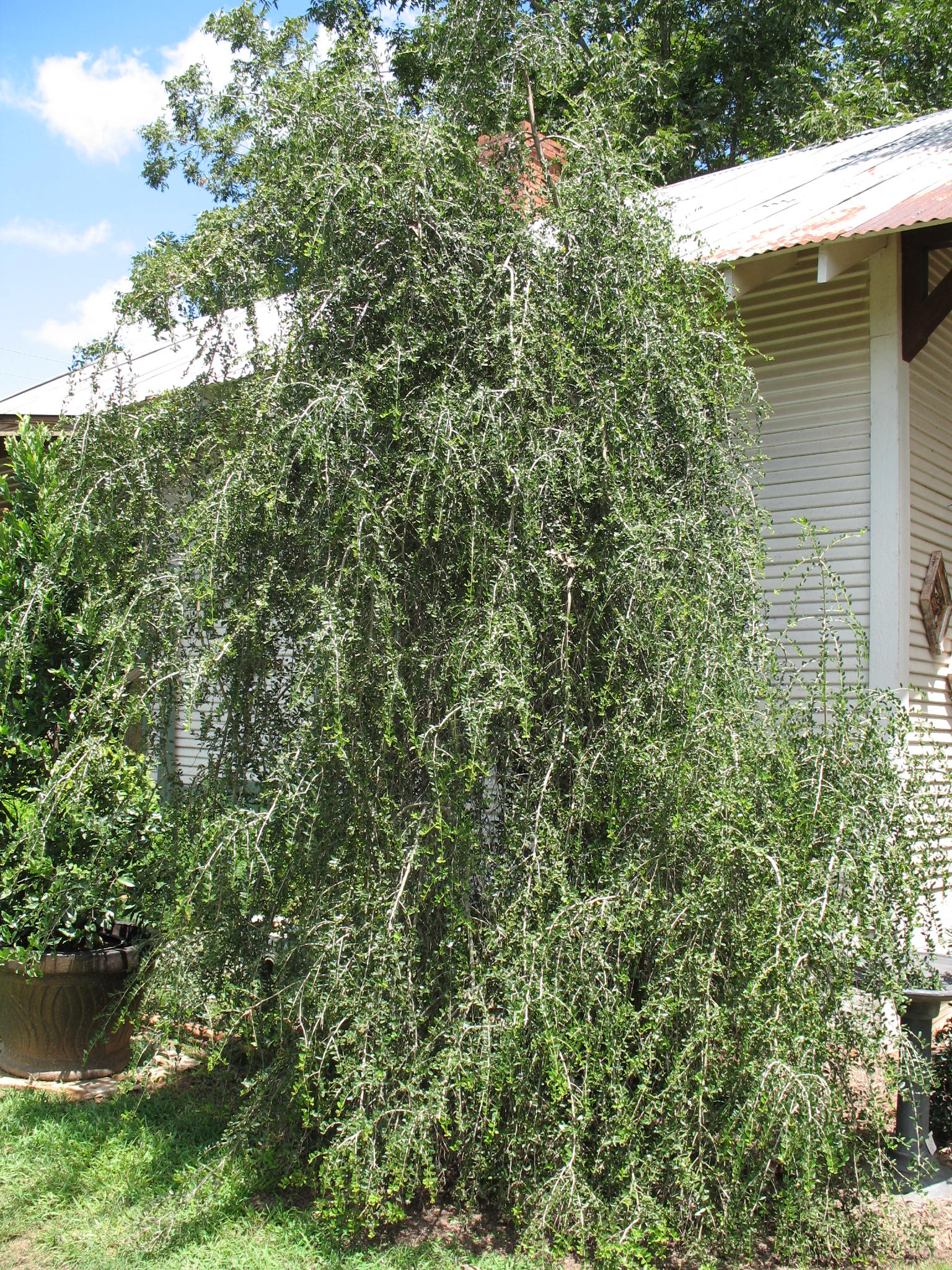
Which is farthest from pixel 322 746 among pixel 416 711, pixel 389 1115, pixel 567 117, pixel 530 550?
pixel 567 117

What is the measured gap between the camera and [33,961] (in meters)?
4.59

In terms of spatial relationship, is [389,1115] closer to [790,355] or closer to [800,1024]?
[800,1024]

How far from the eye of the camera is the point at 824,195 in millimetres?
6426

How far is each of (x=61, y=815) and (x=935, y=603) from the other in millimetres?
5059

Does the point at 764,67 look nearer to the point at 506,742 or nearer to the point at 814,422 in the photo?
the point at 814,422

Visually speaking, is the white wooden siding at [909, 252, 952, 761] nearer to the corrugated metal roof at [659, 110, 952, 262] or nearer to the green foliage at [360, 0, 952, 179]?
the corrugated metal roof at [659, 110, 952, 262]

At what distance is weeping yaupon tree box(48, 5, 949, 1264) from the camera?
327cm

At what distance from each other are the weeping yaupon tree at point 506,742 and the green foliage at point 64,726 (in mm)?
208

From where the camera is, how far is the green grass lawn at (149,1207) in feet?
11.0

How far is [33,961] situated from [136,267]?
3.13 meters

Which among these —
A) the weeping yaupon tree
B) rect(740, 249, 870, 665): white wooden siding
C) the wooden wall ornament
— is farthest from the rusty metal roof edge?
the wooden wall ornament

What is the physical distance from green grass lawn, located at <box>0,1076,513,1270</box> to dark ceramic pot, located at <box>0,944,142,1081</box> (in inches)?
22.2

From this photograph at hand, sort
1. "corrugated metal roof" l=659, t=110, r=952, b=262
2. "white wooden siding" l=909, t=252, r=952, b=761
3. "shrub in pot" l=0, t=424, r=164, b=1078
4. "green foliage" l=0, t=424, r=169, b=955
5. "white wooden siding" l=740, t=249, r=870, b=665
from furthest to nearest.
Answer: "white wooden siding" l=909, t=252, r=952, b=761, "white wooden siding" l=740, t=249, r=870, b=665, "corrugated metal roof" l=659, t=110, r=952, b=262, "shrub in pot" l=0, t=424, r=164, b=1078, "green foliage" l=0, t=424, r=169, b=955

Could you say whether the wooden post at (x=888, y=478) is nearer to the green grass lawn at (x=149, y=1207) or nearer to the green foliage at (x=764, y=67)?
the green grass lawn at (x=149, y=1207)
